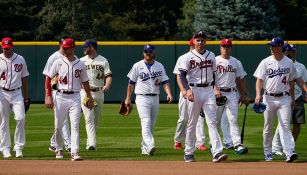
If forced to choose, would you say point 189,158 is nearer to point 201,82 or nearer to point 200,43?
point 201,82

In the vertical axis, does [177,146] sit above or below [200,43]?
below

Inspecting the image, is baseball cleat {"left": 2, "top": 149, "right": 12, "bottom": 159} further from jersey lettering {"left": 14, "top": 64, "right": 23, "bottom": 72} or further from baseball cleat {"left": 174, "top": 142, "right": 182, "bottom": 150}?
baseball cleat {"left": 174, "top": 142, "right": 182, "bottom": 150}

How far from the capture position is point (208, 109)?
1546cm

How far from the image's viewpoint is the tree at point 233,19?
4891cm

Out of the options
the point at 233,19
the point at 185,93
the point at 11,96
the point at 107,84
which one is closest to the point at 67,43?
the point at 11,96

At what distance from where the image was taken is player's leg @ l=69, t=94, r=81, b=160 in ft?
51.8

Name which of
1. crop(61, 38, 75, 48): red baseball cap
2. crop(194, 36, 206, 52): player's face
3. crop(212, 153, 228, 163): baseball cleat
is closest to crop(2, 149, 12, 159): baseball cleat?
crop(61, 38, 75, 48): red baseball cap

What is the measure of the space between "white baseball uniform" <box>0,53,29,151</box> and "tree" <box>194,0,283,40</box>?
32408 millimetres

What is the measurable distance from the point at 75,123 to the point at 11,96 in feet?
4.98

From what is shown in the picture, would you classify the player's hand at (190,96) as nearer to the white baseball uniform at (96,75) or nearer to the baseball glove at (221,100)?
the baseball glove at (221,100)

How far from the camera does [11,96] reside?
658 inches

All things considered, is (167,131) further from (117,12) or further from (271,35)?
(117,12)

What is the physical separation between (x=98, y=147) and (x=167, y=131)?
428 cm

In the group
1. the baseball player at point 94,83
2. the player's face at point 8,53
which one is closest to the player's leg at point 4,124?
the player's face at point 8,53
